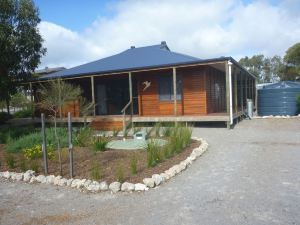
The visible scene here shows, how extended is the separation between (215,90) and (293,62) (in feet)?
127

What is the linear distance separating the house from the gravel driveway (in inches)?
284

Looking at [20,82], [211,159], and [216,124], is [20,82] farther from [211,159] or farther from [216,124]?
[211,159]

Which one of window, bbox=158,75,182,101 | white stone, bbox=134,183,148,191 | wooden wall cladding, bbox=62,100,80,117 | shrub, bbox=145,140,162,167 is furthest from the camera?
wooden wall cladding, bbox=62,100,80,117

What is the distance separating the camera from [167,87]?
16.5m

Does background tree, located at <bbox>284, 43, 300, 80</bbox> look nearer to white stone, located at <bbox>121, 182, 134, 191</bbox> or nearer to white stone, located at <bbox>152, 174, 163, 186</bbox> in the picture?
white stone, located at <bbox>152, 174, 163, 186</bbox>

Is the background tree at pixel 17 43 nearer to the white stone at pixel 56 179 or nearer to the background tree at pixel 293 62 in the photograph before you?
the white stone at pixel 56 179

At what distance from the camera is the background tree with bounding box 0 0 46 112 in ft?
46.1

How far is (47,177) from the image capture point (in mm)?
6547

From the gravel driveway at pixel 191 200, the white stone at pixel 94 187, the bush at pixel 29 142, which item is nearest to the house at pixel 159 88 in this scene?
the bush at pixel 29 142

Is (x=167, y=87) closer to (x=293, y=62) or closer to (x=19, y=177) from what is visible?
(x=19, y=177)

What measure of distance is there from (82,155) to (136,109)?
32.1ft

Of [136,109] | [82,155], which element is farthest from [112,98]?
[82,155]

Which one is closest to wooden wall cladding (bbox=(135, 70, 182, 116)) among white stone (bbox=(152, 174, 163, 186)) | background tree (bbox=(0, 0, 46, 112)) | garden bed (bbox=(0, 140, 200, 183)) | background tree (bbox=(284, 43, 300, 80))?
background tree (bbox=(0, 0, 46, 112))

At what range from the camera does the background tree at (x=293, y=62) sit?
1907 inches
